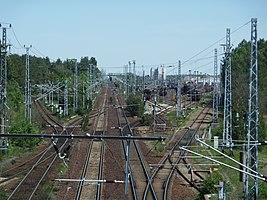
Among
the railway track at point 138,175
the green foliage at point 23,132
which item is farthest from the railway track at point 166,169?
the green foliage at point 23,132

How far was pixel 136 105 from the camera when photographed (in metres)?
48.5

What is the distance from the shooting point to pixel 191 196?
57.1 ft

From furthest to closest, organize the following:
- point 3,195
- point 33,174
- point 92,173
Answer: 1. point 92,173
2. point 33,174
3. point 3,195

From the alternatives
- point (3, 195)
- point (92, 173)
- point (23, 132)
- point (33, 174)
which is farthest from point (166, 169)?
point (23, 132)

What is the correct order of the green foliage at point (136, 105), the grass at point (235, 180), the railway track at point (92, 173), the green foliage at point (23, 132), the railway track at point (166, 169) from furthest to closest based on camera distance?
the green foliage at point (136, 105), the green foliage at point (23, 132), the railway track at point (166, 169), the grass at point (235, 180), the railway track at point (92, 173)

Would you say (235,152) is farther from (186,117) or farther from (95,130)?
(186,117)

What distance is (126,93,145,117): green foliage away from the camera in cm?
4809

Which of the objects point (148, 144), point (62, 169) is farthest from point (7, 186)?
point (148, 144)

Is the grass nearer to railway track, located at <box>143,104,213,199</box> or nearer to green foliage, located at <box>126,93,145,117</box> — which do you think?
railway track, located at <box>143,104,213,199</box>

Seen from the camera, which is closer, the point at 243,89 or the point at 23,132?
the point at 23,132

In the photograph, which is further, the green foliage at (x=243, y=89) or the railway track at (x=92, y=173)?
the green foliage at (x=243, y=89)

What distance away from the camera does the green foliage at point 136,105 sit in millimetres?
48094

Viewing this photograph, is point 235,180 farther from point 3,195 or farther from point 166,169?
point 3,195

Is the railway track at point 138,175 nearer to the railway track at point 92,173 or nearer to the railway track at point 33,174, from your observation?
the railway track at point 92,173
